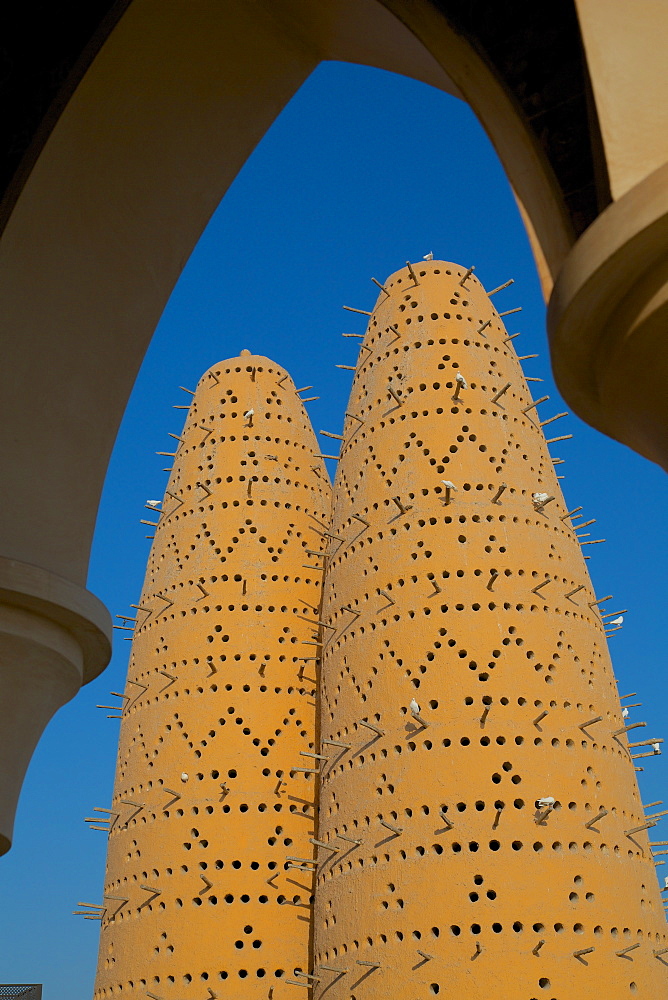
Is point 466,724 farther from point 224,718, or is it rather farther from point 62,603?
point 62,603

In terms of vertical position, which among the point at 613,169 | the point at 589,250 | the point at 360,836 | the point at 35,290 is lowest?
the point at 589,250

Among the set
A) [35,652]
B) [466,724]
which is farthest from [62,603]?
[466,724]

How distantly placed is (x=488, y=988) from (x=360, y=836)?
2.34 meters

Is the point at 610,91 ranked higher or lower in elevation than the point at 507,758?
lower

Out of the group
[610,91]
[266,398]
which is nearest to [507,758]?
[266,398]

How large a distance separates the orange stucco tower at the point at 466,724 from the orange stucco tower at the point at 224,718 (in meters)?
1.32

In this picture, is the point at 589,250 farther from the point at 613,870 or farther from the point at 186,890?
the point at 186,890

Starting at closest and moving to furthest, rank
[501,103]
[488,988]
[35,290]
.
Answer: [501,103], [35,290], [488,988]

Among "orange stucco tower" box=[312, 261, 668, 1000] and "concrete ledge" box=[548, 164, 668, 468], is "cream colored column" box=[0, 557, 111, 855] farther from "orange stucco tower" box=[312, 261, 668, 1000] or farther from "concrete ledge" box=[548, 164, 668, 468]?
"orange stucco tower" box=[312, 261, 668, 1000]

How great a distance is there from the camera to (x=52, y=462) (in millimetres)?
3402

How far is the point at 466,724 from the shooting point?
11.8m

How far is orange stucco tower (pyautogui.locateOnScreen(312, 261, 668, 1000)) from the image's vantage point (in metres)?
10.7

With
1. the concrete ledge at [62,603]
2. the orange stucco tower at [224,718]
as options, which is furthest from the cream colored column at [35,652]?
the orange stucco tower at [224,718]

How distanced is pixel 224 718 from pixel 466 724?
441 centimetres
